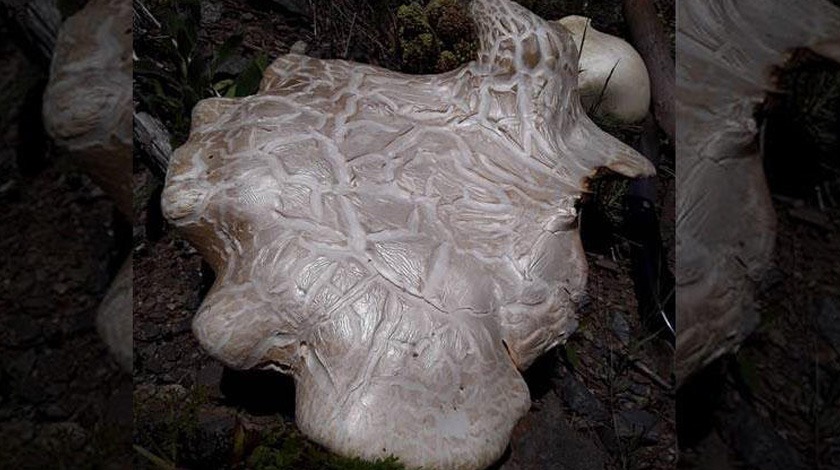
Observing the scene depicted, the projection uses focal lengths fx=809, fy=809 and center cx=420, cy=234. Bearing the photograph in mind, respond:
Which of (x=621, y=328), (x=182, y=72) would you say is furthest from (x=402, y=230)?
(x=182, y=72)

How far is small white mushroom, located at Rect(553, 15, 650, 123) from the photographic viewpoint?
5.04ft

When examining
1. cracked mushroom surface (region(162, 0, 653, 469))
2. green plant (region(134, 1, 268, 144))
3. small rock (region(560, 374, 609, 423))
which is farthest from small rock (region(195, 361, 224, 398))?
small rock (region(560, 374, 609, 423))

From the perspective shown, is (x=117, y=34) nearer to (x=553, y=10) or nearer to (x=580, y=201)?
(x=580, y=201)

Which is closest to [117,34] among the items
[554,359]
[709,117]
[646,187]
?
[709,117]

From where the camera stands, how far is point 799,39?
62 cm

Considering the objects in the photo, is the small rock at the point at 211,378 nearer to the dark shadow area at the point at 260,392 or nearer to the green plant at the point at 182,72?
the dark shadow area at the point at 260,392

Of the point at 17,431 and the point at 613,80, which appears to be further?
the point at 613,80

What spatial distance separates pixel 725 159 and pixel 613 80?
94 centimetres

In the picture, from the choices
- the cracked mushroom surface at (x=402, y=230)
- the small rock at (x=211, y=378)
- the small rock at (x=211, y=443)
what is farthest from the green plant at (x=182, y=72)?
the small rock at (x=211, y=443)

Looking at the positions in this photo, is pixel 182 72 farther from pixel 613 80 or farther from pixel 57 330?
pixel 57 330

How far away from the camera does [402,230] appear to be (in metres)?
1.10

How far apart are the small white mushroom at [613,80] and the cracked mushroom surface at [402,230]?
0.79ft

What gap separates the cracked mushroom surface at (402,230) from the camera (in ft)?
3.26

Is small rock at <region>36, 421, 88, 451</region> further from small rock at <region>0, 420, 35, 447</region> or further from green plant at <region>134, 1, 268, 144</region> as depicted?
green plant at <region>134, 1, 268, 144</region>
